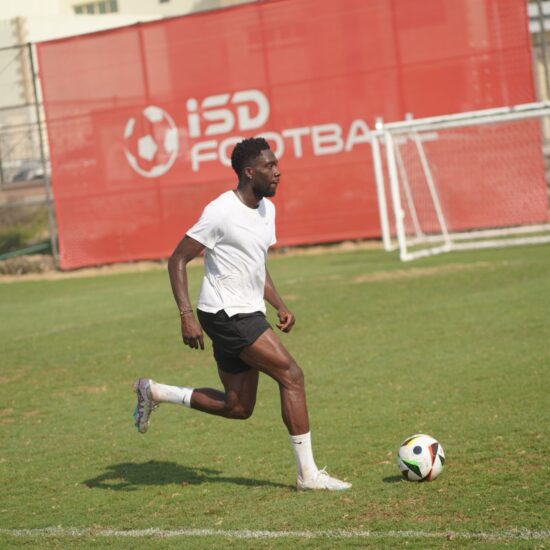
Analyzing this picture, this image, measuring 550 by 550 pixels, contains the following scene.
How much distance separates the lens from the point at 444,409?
8750 mm

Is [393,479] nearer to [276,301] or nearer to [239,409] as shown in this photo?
[239,409]

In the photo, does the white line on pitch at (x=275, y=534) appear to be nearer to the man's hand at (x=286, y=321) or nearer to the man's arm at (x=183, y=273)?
the man's arm at (x=183, y=273)

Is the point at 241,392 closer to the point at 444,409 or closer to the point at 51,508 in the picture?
the point at 51,508

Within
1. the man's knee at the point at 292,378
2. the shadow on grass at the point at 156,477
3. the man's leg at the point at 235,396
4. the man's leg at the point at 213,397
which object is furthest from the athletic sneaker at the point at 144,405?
the man's knee at the point at 292,378

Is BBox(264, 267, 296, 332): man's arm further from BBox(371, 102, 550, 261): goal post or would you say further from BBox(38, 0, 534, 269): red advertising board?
BBox(38, 0, 534, 269): red advertising board

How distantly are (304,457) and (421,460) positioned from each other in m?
0.67

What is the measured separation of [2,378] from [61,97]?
580 inches

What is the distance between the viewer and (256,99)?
955 inches

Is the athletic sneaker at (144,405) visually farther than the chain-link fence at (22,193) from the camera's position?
No

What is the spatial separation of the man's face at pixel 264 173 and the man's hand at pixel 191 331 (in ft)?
2.83

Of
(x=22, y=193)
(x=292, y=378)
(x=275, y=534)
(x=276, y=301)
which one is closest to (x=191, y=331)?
(x=292, y=378)

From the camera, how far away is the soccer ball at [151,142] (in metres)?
24.8

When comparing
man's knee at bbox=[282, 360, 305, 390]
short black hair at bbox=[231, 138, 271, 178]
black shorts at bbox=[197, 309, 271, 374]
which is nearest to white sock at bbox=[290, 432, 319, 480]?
man's knee at bbox=[282, 360, 305, 390]

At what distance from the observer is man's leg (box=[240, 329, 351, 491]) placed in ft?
22.0
